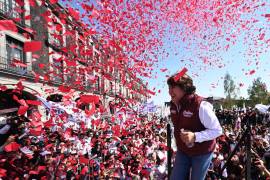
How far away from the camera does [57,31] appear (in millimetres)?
22172

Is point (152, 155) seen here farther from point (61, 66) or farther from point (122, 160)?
point (61, 66)

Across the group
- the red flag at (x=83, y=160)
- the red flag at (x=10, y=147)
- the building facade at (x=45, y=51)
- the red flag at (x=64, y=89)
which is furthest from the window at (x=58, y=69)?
the red flag at (x=10, y=147)

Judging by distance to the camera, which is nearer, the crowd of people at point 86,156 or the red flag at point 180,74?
the red flag at point 180,74

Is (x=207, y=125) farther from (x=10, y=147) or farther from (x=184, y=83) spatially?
(x=10, y=147)

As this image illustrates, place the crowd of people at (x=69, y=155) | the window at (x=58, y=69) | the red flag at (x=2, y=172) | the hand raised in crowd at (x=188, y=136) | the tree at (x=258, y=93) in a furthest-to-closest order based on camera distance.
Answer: the tree at (x=258, y=93), the window at (x=58, y=69), the crowd of people at (x=69, y=155), the red flag at (x=2, y=172), the hand raised in crowd at (x=188, y=136)

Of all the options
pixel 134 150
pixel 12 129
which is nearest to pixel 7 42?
pixel 12 129

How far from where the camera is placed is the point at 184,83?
91.0 inches

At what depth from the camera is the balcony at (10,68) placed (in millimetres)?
13586

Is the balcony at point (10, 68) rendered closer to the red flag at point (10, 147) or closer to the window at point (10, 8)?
the window at point (10, 8)

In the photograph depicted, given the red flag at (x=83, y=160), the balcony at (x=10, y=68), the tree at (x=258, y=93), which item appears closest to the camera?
the red flag at (x=83, y=160)

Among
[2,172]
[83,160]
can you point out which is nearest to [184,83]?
[2,172]

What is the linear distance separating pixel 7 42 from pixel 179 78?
48.4ft

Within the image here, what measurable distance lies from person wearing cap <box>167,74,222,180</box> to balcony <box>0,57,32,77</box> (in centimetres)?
1237

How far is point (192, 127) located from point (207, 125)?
0.14 m
